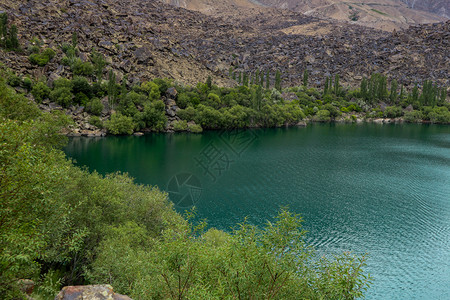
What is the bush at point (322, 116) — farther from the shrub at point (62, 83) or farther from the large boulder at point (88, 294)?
the large boulder at point (88, 294)

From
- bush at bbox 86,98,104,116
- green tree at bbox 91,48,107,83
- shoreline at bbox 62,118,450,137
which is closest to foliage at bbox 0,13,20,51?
green tree at bbox 91,48,107,83

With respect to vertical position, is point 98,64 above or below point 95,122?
above

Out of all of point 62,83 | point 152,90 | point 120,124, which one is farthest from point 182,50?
point 120,124

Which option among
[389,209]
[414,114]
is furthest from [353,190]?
[414,114]

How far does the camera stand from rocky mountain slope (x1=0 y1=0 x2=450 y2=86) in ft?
313

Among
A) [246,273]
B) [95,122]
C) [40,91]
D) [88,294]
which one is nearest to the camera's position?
[88,294]

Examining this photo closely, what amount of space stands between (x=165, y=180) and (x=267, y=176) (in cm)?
1672

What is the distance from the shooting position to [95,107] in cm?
8281

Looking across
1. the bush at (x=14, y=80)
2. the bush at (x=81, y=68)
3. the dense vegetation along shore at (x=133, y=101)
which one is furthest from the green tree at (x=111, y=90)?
the bush at (x=14, y=80)

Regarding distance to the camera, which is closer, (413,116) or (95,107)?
(95,107)

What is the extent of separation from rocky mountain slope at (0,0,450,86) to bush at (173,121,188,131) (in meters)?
21.6

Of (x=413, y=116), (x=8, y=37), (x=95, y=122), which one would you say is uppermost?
(x=8, y=37)

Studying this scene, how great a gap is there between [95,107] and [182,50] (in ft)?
174

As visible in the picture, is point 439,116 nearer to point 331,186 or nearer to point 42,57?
point 331,186
